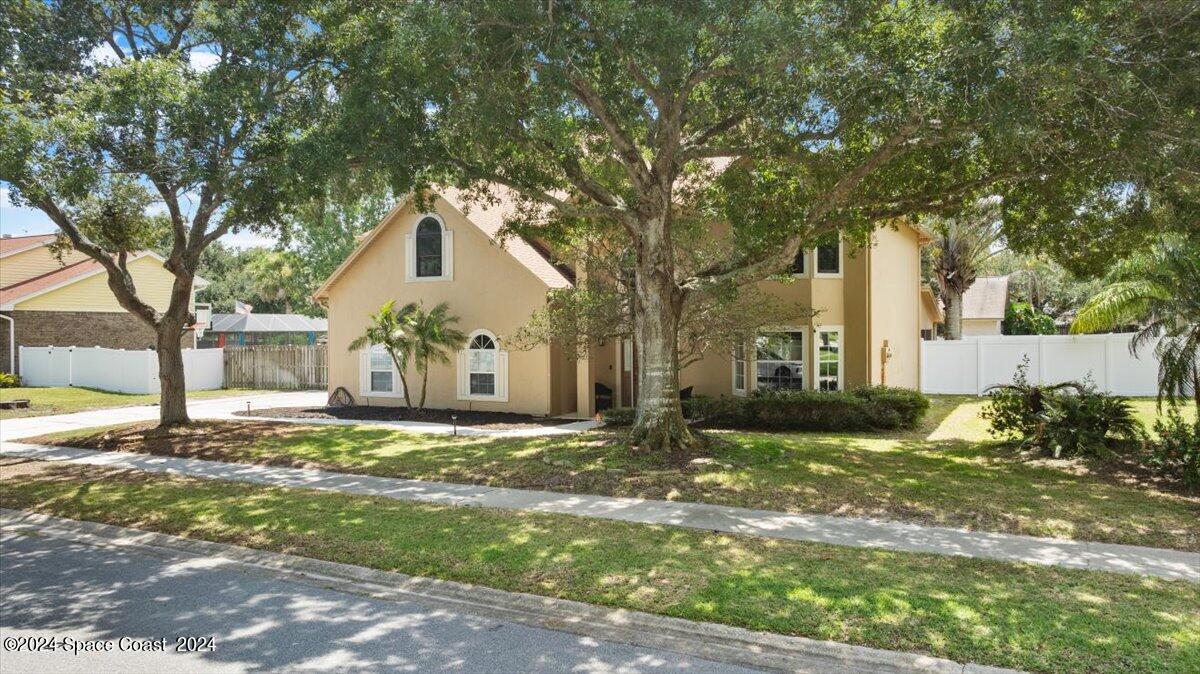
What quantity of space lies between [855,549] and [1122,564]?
2387 millimetres

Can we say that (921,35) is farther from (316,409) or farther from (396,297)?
(316,409)

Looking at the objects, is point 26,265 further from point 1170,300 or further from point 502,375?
point 1170,300

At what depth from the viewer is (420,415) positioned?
19703 mm

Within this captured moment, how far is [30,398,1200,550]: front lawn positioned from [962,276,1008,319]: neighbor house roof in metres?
25.4

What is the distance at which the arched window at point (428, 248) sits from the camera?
20.7 metres

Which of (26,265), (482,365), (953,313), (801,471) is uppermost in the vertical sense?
(26,265)

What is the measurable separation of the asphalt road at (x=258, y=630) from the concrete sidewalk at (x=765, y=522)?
3.15 m

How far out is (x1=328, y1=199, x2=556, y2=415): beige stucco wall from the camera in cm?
1945

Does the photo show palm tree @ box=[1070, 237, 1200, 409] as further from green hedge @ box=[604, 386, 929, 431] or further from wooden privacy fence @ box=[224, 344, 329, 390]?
wooden privacy fence @ box=[224, 344, 329, 390]

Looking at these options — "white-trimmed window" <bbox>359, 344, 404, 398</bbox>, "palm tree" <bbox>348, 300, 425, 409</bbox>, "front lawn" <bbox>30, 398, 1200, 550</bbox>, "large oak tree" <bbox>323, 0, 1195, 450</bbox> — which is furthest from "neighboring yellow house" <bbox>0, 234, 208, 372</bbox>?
"large oak tree" <bbox>323, 0, 1195, 450</bbox>

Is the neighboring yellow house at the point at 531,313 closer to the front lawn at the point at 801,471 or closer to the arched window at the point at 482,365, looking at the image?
the arched window at the point at 482,365

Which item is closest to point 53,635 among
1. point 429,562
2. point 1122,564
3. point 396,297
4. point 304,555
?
point 304,555

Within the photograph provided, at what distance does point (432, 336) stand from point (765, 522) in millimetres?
12339

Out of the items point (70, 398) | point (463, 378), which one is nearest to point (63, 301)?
point (70, 398)
